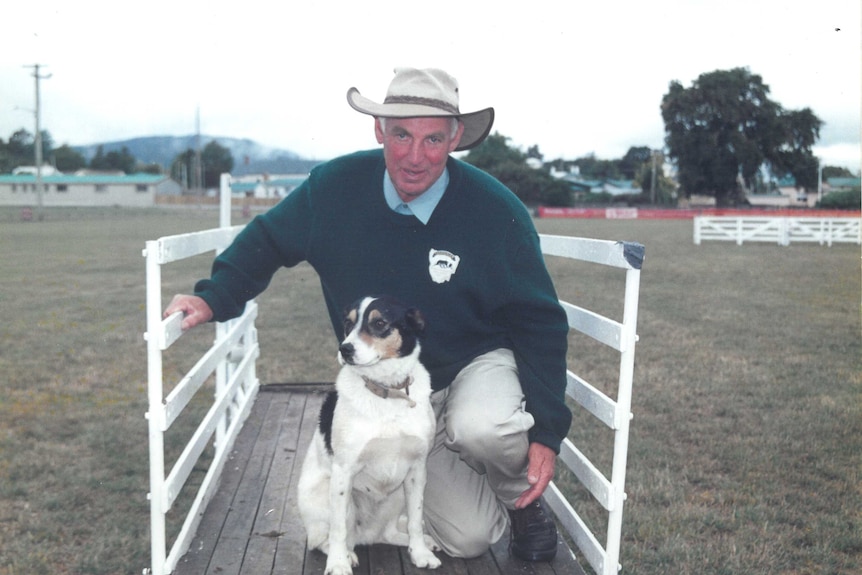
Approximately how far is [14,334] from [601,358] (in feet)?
22.4

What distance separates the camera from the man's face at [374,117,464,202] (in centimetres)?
321

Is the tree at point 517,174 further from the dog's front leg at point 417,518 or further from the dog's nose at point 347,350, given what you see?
the dog's nose at point 347,350

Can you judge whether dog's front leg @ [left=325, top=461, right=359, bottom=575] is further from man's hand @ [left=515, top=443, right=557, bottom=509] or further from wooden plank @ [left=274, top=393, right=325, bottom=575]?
man's hand @ [left=515, top=443, right=557, bottom=509]

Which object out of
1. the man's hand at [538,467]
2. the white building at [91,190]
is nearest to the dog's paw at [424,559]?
the man's hand at [538,467]

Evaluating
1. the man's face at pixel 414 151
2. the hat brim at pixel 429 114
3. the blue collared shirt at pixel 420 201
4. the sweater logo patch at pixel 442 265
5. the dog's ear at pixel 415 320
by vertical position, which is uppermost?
the hat brim at pixel 429 114

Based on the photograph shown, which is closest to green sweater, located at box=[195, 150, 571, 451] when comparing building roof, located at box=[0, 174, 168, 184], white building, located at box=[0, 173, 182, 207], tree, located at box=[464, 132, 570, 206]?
tree, located at box=[464, 132, 570, 206]

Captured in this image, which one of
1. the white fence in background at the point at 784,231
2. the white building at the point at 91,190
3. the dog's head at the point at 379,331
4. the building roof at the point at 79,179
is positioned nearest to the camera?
the dog's head at the point at 379,331

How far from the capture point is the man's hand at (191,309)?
3031mm

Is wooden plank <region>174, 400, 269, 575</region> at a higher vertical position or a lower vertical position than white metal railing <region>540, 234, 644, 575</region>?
lower

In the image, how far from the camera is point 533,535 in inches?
127

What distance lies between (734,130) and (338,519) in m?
59.5

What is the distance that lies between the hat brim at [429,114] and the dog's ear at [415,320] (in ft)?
2.47

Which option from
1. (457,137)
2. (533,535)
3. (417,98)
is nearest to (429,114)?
(417,98)

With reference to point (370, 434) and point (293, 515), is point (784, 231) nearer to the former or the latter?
point (293, 515)
